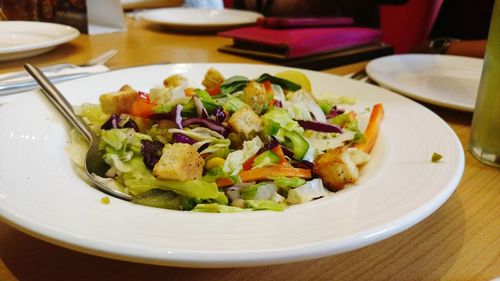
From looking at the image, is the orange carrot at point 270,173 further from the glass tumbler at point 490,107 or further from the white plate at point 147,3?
the white plate at point 147,3

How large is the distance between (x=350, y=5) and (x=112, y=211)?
347 centimetres

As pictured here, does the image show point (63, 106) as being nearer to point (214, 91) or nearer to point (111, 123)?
point (111, 123)

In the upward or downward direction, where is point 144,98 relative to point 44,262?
upward

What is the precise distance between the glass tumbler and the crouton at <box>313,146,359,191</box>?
1.12 ft

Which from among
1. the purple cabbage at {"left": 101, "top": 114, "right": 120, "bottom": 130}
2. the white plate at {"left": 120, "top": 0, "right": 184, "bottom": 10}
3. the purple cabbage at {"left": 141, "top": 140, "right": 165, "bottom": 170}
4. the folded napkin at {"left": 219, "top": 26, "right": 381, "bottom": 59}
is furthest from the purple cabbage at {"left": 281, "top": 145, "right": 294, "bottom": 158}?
the white plate at {"left": 120, "top": 0, "right": 184, "bottom": 10}

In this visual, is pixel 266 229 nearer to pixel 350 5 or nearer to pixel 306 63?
pixel 306 63

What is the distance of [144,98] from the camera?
106cm

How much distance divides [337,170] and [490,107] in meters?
0.41

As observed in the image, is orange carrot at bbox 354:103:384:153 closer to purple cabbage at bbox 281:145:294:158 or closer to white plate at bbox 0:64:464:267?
white plate at bbox 0:64:464:267

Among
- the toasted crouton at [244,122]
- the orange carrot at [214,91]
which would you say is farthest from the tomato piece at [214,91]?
the toasted crouton at [244,122]

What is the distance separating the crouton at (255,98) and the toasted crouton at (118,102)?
251mm

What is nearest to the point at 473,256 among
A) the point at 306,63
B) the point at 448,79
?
the point at 448,79

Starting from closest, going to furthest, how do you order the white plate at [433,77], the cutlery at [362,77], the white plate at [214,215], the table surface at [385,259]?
the white plate at [214,215]
the table surface at [385,259]
the white plate at [433,77]
the cutlery at [362,77]

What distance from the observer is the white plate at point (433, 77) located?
1.24 meters
